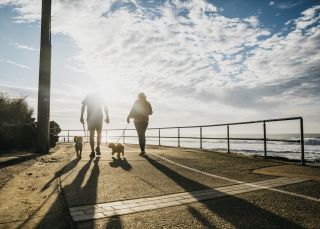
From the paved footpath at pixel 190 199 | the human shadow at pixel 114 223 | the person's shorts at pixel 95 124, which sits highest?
the person's shorts at pixel 95 124

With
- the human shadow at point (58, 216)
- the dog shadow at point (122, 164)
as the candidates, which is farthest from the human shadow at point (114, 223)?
the dog shadow at point (122, 164)

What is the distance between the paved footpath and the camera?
109 inches

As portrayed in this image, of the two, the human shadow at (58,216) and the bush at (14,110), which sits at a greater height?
the bush at (14,110)

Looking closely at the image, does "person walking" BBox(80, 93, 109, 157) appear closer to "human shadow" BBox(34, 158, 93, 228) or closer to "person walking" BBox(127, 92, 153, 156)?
"person walking" BBox(127, 92, 153, 156)

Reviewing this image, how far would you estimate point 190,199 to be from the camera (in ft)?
11.8

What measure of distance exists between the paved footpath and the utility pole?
4.96 meters

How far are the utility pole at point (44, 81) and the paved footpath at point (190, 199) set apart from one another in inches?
195

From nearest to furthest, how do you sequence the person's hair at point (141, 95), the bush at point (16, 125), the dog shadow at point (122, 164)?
the dog shadow at point (122, 164), the person's hair at point (141, 95), the bush at point (16, 125)

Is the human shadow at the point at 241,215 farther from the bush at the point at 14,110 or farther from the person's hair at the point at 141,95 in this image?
the bush at the point at 14,110

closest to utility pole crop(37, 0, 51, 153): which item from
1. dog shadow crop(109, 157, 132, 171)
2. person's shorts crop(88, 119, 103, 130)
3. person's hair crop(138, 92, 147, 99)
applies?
person's shorts crop(88, 119, 103, 130)

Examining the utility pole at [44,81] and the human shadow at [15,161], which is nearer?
the human shadow at [15,161]

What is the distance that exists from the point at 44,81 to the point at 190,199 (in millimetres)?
8115

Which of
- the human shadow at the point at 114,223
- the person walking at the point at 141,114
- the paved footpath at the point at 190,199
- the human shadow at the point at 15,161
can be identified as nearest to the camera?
the human shadow at the point at 114,223

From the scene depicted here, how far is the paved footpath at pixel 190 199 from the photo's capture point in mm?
2779
